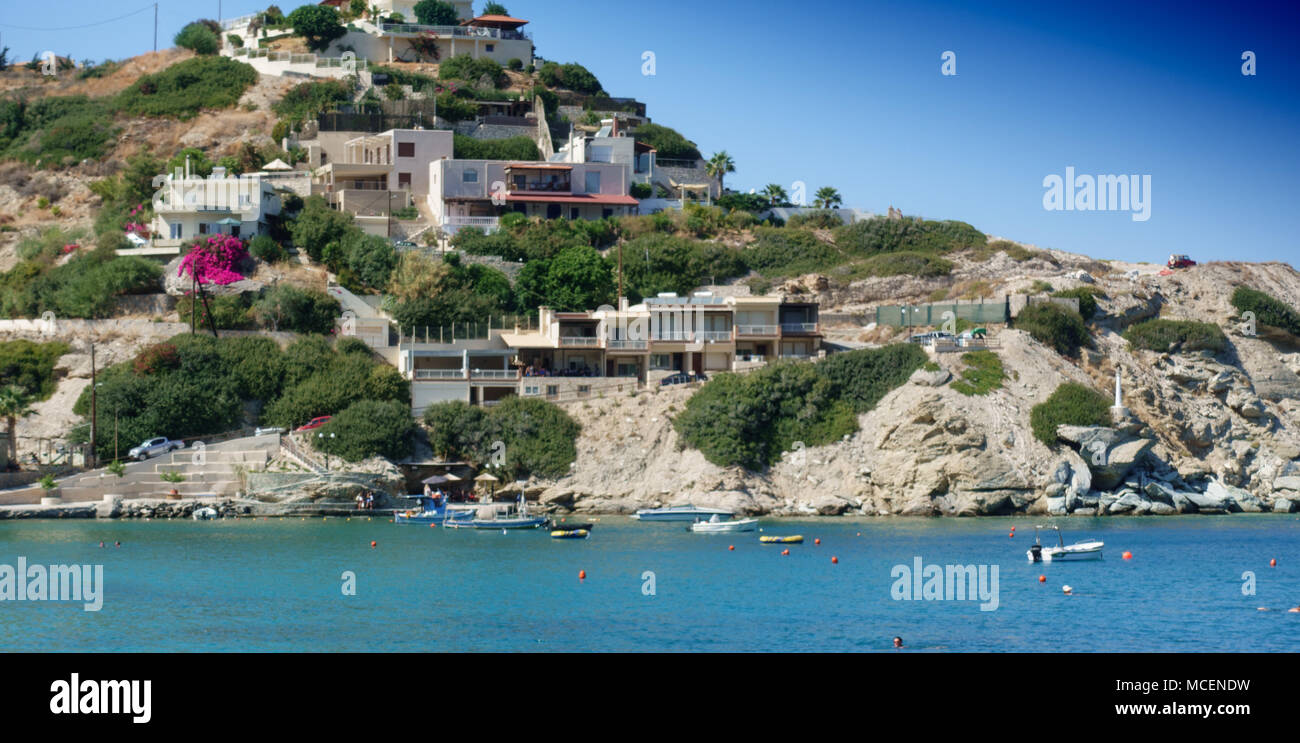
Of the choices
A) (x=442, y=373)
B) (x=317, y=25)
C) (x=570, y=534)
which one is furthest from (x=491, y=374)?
(x=317, y=25)

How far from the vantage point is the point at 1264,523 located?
54.1 metres

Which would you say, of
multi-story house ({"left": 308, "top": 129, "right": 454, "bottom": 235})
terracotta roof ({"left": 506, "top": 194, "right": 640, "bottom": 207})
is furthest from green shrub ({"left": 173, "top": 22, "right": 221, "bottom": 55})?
terracotta roof ({"left": 506, "top": 194, "right": 640, "bottom": 207})

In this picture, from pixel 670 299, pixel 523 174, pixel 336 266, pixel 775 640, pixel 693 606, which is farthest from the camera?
pixel 523 174

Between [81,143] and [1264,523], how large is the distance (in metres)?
72.8

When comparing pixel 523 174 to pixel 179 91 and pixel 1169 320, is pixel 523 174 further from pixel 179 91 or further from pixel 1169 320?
pixel 1169 320

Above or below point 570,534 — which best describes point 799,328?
above

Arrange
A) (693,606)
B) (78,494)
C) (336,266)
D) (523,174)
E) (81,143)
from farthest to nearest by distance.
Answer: (81,143) < (523,174) < (336,266) < (78,494) < (693,606)

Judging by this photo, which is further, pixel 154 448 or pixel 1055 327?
pixel 1055 327

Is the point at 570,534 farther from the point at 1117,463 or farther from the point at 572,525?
the point at 1117,463

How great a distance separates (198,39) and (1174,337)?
70.2m

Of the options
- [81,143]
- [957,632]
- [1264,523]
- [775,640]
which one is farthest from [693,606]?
[81,143]

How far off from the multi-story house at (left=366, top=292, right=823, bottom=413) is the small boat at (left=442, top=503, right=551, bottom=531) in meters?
8.60

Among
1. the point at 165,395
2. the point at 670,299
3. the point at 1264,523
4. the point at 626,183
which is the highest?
the point at 626,183

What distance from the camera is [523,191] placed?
7956 centimetres
